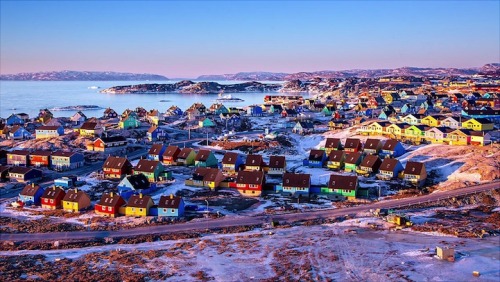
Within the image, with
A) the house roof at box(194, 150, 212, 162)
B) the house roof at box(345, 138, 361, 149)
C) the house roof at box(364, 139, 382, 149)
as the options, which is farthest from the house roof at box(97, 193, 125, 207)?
the house roof at box(364, 139, 382, 149)

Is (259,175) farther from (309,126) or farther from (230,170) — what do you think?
(309,126)

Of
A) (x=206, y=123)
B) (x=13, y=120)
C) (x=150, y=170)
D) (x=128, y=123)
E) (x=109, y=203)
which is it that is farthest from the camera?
(x=13, y=120)

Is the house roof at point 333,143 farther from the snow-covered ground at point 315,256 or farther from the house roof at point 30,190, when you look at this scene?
the house roof at point 30,190

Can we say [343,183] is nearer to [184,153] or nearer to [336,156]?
[336,156]

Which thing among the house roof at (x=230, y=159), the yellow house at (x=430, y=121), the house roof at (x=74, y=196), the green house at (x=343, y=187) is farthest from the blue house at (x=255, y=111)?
the house roof at (x=74, y=196)

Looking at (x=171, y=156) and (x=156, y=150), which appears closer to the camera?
(x=171, y=156)

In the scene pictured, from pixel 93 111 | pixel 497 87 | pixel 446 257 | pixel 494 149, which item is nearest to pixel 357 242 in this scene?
pixel 446 257

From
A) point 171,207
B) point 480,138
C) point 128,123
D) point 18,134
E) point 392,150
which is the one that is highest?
point 480,138

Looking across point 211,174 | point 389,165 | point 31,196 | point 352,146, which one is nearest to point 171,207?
point 211,174
